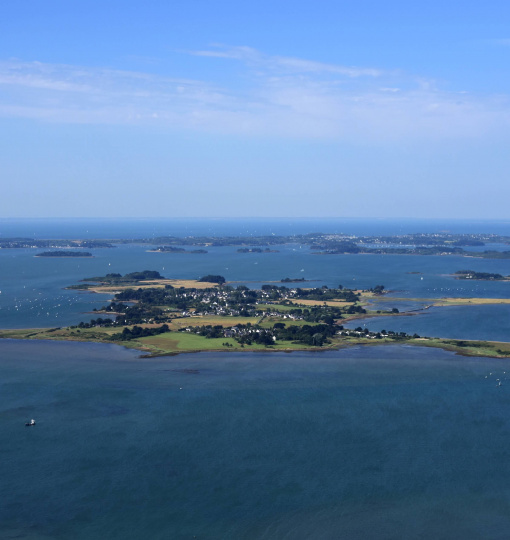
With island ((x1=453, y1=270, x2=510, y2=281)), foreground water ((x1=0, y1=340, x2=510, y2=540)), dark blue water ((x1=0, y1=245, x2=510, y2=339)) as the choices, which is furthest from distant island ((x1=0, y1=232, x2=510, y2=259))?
foreground water ((x1=0, y1=340, x2=510, y2=540))

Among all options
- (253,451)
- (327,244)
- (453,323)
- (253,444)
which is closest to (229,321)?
(453,323)

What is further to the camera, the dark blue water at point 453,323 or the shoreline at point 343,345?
the dark blue water at point 453,323

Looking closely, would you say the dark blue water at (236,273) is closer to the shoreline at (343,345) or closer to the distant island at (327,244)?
the shoreline at (343,345)

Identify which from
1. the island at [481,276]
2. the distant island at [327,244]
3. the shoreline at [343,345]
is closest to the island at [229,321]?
the shoreline at [343,345]

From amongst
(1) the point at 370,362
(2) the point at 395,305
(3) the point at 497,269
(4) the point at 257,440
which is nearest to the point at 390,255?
(3) the point at 497,269

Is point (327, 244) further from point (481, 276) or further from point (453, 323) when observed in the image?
point (453, 323)

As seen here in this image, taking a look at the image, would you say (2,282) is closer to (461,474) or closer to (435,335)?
(435,335)

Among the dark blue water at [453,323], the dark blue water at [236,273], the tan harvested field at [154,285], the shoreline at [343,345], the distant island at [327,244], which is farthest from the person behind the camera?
the distant island at [327,244]
